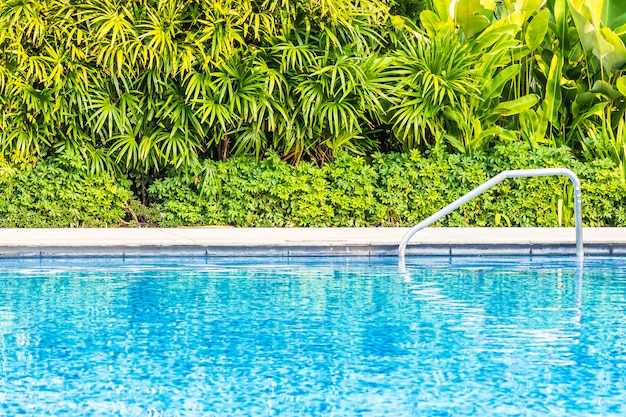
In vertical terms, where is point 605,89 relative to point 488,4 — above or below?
below

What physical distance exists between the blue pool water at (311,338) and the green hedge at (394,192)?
237 cm

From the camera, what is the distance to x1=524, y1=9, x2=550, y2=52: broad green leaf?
37.9ft

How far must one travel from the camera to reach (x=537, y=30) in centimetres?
1166

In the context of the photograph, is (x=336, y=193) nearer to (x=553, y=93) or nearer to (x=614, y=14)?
(x=553, y=93)

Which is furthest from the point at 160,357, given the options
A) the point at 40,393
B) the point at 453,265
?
the point at 453,265

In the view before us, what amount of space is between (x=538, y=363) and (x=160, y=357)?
180 cm

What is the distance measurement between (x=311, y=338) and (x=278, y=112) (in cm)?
574

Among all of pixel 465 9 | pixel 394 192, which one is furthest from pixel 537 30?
pixel 394 192

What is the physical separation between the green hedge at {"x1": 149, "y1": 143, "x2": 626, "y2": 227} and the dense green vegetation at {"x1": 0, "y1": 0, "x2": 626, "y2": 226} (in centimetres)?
2

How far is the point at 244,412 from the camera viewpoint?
434cm

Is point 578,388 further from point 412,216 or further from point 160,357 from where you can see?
point 412,216

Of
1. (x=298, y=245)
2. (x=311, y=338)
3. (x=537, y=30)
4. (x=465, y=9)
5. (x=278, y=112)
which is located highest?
(x=465, y=9)

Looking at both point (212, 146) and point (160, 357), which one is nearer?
point (160, 357)

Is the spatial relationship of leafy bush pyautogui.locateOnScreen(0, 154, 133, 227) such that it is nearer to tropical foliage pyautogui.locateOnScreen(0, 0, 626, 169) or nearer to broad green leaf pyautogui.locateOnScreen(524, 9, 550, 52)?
tropical foliage pyautogui.locateOnScreen(0, 0, 626, 169)
